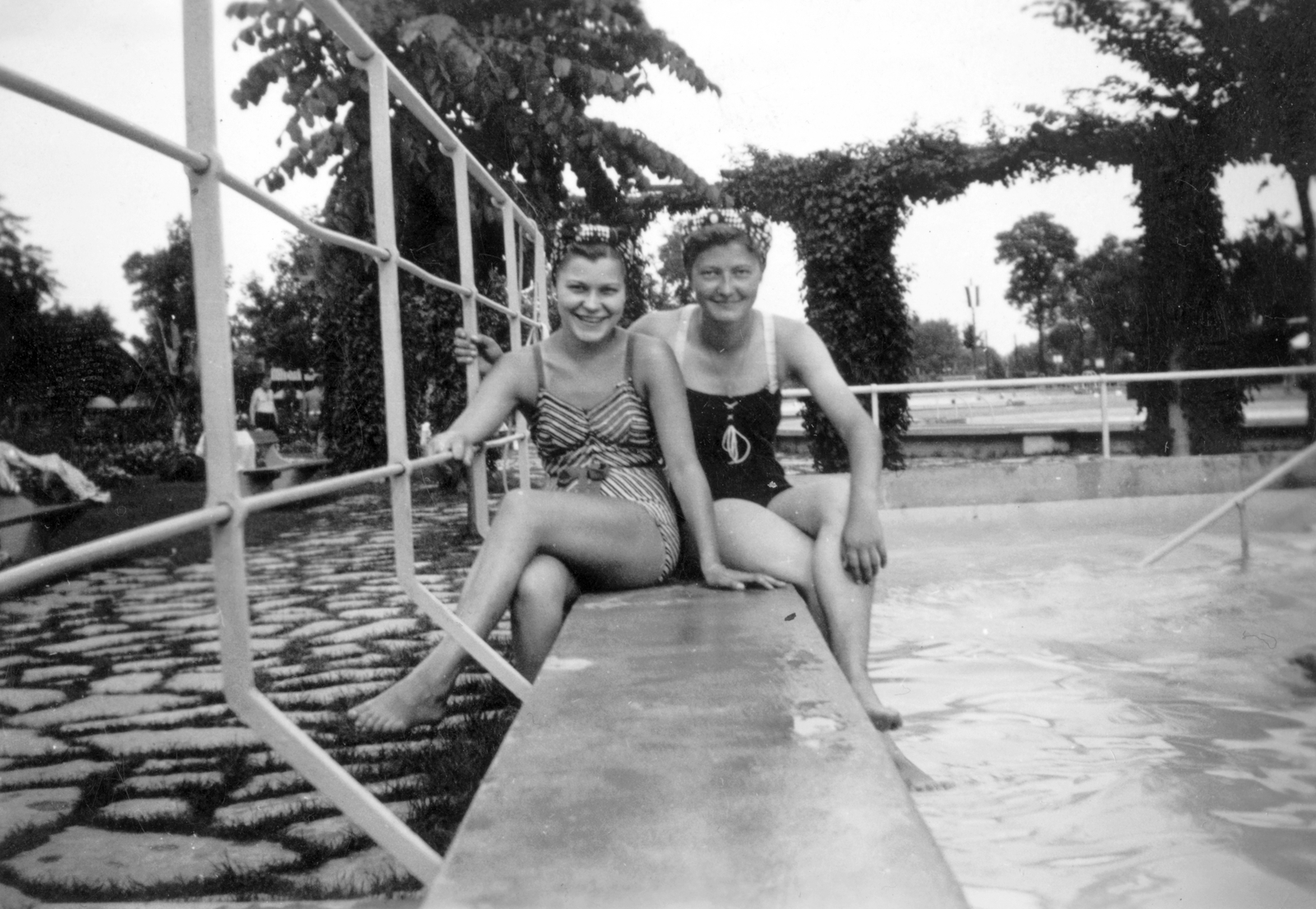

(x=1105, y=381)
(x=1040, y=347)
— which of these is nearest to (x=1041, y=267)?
(x=1040, y=347)

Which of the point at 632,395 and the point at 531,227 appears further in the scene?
the point at 531,227

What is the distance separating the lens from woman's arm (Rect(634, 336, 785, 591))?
6.30ft

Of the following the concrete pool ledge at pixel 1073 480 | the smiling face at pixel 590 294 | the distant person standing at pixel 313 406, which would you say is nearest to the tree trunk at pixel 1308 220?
the smiling face at pixel 590 294

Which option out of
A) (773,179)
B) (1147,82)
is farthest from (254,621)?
(773,179)

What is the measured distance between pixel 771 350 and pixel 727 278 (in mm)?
188

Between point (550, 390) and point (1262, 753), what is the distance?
65.8 inches

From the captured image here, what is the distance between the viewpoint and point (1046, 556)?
511 cm

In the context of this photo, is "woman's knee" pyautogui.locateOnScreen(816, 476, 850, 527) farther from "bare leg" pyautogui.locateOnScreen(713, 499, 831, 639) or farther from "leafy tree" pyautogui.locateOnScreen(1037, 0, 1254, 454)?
"leafy tree" pyautogui.locateOnScreen(1037, 0, 1254, 454)

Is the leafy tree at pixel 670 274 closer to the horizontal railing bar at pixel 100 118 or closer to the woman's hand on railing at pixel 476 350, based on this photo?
the woman's hand on railing at pixel 476 350

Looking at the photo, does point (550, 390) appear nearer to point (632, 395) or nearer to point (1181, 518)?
point (632, 395)

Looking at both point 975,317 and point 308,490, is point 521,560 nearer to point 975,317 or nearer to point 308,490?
point 308,490

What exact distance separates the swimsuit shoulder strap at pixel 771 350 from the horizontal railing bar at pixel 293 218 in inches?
36.0

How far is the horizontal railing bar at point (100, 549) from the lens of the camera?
0.72 meters

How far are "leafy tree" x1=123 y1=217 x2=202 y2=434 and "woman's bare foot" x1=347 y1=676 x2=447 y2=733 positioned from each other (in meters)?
0.52
